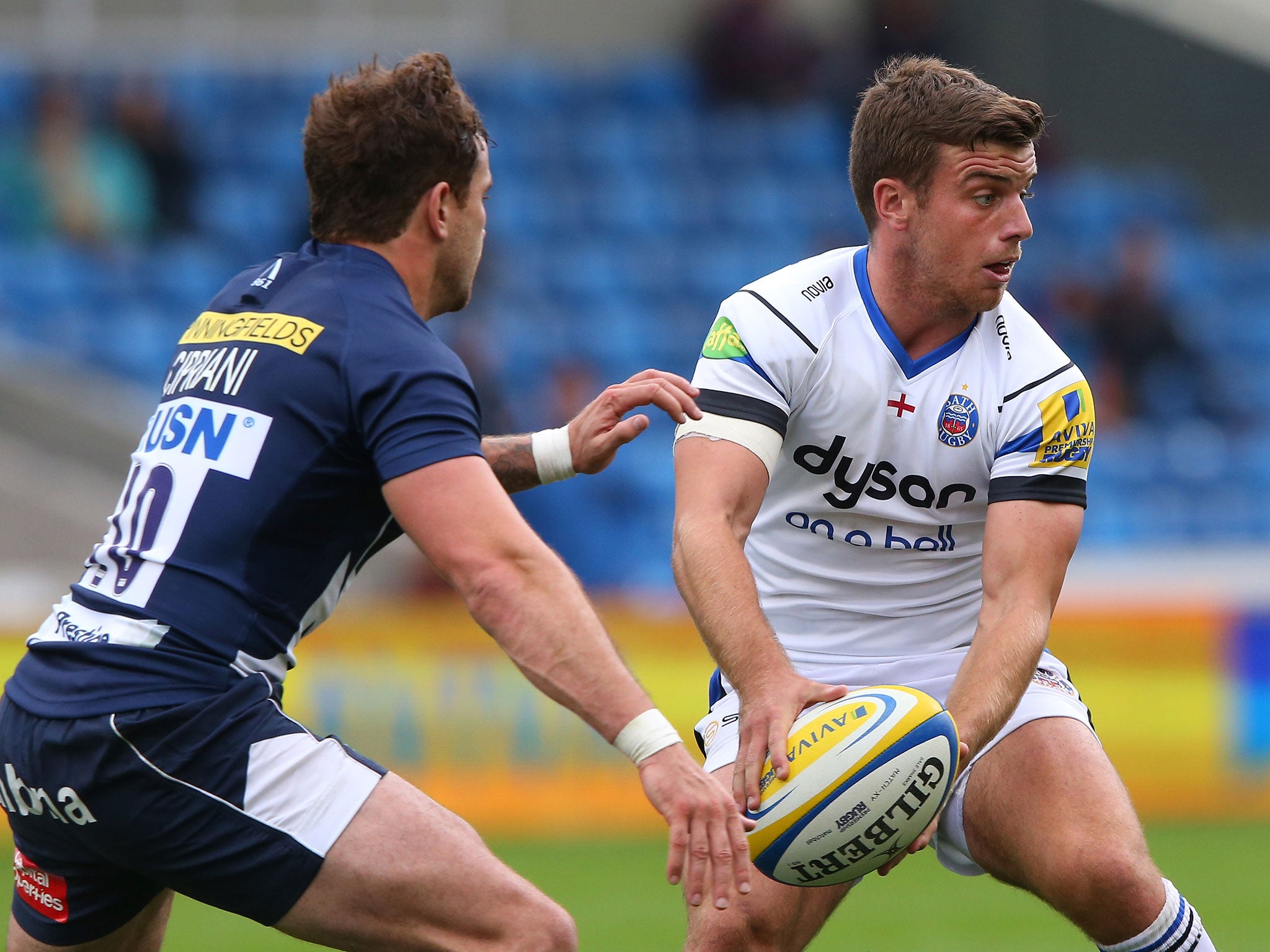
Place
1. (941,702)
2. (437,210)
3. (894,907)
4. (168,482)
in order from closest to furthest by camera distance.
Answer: (168,482) → (437,210) → (941,702) → (894,907)

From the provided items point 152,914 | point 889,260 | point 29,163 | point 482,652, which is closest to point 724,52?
point 29,163

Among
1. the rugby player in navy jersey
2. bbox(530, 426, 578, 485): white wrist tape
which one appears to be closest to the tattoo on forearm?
bbox(530, 426, 578, 485): white wrist tape

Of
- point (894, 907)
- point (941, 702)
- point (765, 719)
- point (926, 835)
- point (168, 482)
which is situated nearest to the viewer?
point (168, 482)

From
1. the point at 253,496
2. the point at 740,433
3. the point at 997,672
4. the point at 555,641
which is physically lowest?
the point at 997,672

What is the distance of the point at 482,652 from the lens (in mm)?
9953

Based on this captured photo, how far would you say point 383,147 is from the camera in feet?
12.8

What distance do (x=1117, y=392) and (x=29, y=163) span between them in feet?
28.9

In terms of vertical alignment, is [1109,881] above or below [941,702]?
below

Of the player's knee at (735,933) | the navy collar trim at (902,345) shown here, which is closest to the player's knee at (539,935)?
the player's knee at (735,933)

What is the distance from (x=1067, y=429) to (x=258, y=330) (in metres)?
2.05

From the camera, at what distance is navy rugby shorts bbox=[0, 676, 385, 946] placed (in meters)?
3.58

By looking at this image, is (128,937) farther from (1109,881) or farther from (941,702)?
(1109,881)

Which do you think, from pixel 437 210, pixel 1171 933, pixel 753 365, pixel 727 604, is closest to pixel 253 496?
pixel 437 210

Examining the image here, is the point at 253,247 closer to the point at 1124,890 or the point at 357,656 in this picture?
the point at 357,656
